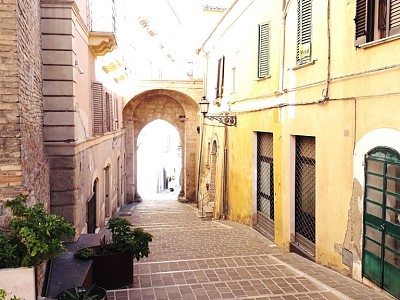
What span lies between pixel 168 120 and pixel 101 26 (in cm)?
1138

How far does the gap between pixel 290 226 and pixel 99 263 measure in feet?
15.1

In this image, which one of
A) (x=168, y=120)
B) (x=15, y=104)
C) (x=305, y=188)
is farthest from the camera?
(x=168, y=120)

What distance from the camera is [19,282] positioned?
4.34m

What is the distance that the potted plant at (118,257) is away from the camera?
6.45 metres

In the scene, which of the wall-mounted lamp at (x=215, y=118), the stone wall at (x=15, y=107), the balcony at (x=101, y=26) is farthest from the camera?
the wall-mounted lamp at (x=215, y=118)

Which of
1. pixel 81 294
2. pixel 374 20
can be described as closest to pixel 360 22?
pixel 374 20

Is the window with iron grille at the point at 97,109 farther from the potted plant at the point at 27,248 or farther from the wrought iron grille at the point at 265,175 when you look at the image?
the potted plant at the point at 27,248

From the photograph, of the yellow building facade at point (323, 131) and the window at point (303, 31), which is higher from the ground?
the window at point (303, 31)

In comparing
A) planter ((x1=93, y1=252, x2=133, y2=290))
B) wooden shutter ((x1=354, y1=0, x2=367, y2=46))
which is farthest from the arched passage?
wooden shutter ((x1=354, y1=0, x2=367, y2=46))

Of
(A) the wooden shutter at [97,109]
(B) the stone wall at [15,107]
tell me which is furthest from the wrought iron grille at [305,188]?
(B) the stone wall at [15,107]

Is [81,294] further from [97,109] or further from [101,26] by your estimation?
[101,26]

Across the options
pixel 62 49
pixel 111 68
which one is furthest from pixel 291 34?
pixel 111 68

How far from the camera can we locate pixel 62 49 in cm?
807

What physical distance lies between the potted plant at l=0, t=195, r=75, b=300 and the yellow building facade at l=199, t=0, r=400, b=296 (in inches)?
175
